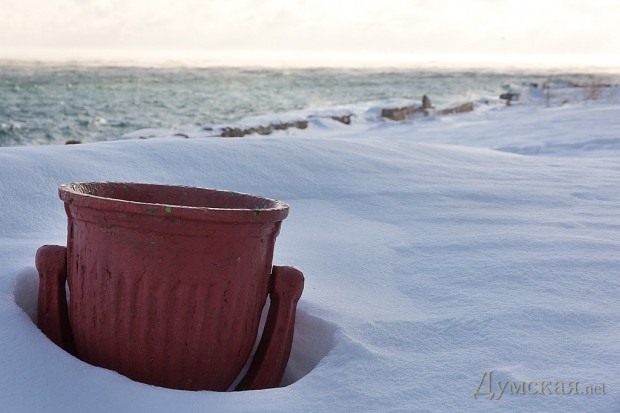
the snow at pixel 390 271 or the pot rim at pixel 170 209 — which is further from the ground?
the pot rim at pixel 170 209

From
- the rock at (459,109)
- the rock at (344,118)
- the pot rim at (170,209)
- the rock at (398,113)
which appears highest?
the pot rim at (170,209)

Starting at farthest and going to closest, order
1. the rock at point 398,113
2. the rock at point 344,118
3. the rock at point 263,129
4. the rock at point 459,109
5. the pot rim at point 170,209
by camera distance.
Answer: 1. the rock at point 459,109
2. the rock at point 398,113
3. the rock at point 344,118
4. the rock at point 263,129
5. the pot rim at point 170,209

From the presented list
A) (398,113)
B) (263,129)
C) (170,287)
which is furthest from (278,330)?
(398,113)

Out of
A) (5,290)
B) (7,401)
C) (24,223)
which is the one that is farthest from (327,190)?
(7,401)

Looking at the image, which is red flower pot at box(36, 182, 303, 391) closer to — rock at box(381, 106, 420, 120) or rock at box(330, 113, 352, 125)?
rock at box(330, 113, 352, 125)

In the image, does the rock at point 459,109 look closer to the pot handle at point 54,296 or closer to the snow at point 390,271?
the snow at point 390,271

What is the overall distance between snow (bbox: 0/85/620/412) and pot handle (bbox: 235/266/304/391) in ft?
0.41

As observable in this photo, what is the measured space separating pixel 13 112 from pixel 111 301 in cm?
2150

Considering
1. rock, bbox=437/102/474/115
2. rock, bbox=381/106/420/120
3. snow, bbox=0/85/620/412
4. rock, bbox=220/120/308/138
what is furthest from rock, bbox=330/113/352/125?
snow, bbox=0/85/620/412

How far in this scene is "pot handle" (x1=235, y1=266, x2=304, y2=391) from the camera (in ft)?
6.31

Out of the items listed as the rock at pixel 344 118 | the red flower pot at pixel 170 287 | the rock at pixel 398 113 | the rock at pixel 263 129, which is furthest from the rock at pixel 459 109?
the red flower pot at pixel 170 287

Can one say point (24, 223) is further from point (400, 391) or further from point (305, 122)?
point (305, 122)

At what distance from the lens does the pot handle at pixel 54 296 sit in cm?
192

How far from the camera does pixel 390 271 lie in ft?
8.30
